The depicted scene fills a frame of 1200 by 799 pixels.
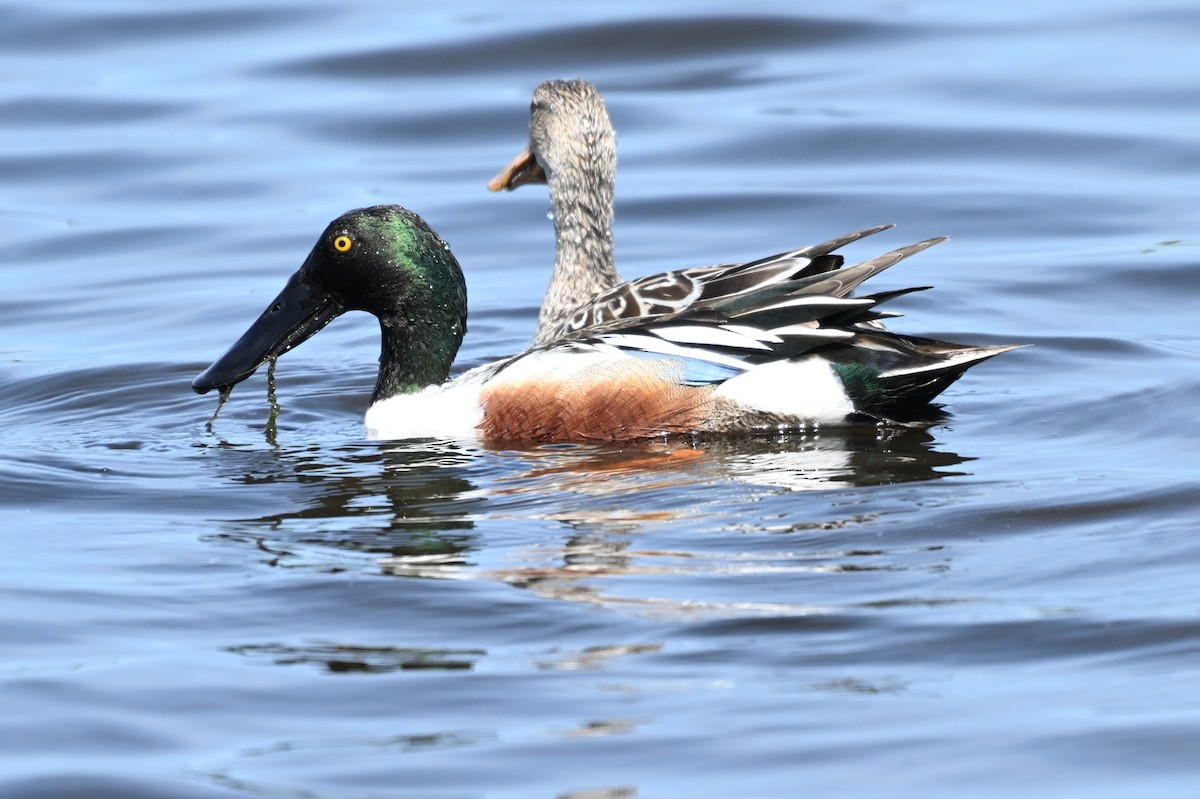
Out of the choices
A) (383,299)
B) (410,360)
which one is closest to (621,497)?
(410,360)

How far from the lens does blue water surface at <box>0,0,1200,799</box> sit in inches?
188

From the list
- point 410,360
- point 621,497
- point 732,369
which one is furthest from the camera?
point 410,360

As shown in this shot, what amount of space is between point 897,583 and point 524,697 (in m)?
1.29

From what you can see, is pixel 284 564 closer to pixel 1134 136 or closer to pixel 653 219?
pixel 653 219

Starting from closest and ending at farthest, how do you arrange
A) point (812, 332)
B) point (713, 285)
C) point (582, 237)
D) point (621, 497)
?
point (621, 497), point (812, 332), point (713, 285), point (582, 237)

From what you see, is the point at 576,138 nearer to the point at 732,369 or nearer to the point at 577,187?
the point at 577,187

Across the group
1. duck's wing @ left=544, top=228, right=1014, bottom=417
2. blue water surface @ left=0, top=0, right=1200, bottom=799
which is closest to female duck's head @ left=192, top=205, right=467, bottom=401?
blue water surface @ left=0, top=0, right=1200, bottom=799

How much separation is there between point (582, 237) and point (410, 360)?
1426 millimetres

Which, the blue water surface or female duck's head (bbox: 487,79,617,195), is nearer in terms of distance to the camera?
the blue water surface

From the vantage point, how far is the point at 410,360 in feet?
27.4

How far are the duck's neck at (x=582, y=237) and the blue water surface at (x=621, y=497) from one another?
0.92 metres

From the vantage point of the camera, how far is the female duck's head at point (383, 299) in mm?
8273

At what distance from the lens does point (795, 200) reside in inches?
514

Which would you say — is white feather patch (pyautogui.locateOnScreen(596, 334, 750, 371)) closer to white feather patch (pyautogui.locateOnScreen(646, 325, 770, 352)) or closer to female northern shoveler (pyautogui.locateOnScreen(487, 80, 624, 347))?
white feather patch (pyautogui.locateOnScreen(646, 325, 770, 352))
